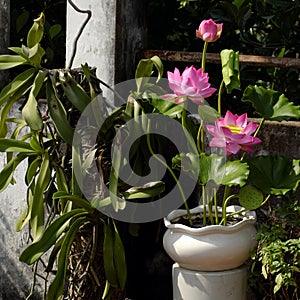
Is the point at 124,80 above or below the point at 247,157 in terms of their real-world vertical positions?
above

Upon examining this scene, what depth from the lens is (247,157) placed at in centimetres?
339

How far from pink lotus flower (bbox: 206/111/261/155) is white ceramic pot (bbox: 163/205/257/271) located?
0.88 ft

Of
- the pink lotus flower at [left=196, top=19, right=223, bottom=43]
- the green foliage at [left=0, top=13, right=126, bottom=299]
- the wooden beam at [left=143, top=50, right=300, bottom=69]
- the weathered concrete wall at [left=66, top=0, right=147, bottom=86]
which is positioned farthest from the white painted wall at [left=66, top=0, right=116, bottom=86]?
the pink lotus flower at [left=196, top=19, right=223, bottom=43]

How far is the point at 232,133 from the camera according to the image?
2959 millimetres

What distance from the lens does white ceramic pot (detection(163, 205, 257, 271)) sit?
9.87ft

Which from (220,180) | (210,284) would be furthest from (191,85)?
(210,284)

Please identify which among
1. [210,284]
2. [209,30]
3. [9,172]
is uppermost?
[209,30]

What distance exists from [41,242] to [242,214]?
0.71 m

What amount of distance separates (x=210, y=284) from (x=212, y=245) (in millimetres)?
151

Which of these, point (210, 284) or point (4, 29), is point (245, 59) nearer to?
point (210, 284)

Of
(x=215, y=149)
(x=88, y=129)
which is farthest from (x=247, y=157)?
(x=88, y=129)

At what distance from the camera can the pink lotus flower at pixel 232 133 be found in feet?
9.71

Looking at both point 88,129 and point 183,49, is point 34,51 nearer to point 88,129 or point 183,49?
point 88,129

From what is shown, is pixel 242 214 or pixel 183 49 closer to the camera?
pixel 242 214
